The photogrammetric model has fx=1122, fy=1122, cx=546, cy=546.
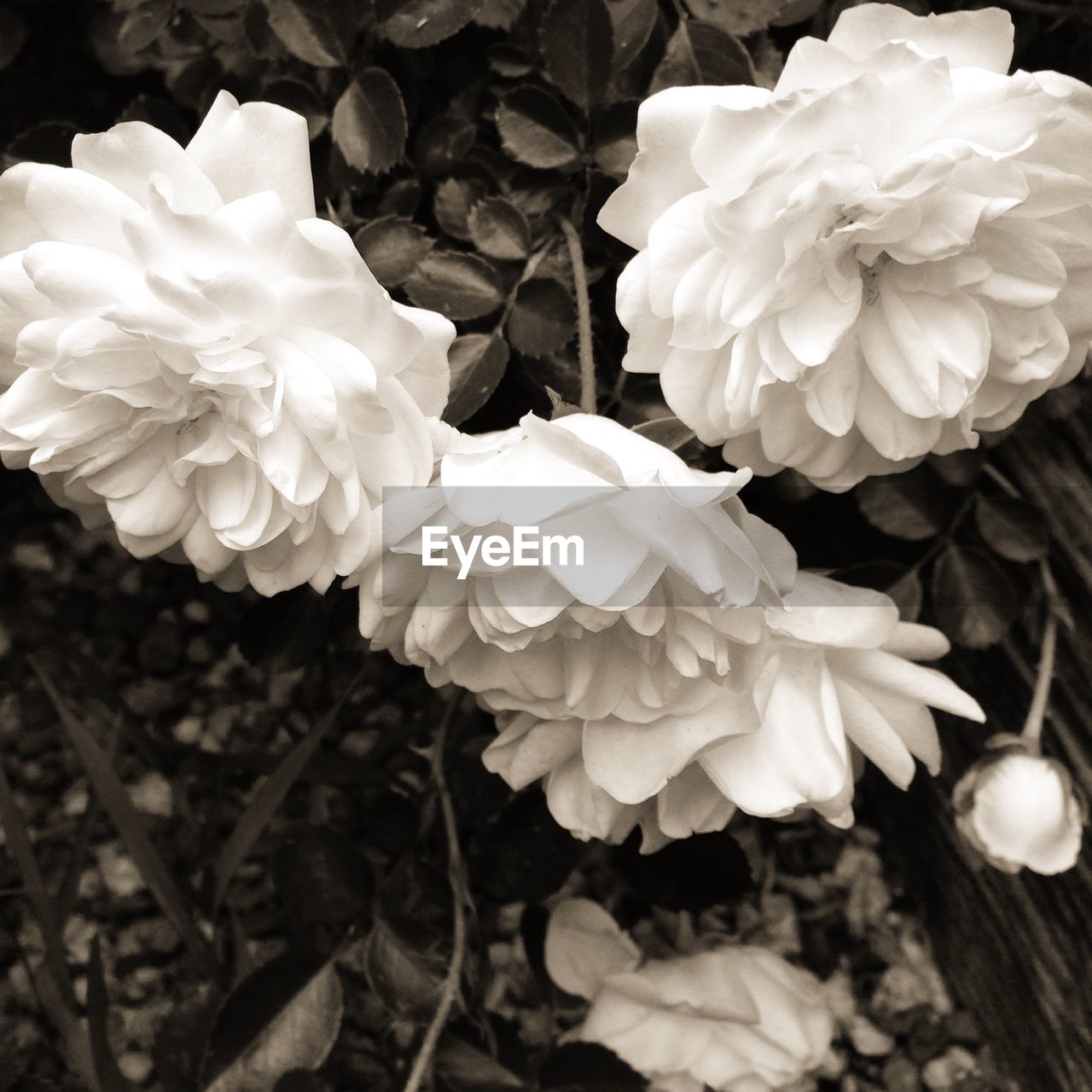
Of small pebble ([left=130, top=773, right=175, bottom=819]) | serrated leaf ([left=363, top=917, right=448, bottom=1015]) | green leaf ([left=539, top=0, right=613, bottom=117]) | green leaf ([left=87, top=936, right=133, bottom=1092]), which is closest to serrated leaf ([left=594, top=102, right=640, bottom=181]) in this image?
green leaf ([left=539, top=0, right=613, bottom=117])

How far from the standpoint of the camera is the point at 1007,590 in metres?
0.70

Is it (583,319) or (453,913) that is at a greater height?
(583,319)

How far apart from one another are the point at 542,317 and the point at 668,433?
4.7 inches

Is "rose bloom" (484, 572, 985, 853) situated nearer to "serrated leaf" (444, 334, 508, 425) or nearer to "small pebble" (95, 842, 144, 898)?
"serrated leaf" (444, 334, 508, 425)

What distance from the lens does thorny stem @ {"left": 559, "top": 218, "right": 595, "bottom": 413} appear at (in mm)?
531

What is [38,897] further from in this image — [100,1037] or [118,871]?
[118,871]

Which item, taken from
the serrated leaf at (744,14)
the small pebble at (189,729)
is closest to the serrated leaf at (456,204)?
the serrated leaf at (744,14)

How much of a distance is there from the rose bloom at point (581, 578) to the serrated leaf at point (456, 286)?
6.2 inches

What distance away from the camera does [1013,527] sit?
0.71 metres

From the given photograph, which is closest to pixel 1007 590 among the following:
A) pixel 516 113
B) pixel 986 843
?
pixel 986 843

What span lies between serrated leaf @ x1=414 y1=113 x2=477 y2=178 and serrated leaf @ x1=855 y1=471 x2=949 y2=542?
0.33m

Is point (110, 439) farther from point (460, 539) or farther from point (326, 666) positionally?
point (326, 666)

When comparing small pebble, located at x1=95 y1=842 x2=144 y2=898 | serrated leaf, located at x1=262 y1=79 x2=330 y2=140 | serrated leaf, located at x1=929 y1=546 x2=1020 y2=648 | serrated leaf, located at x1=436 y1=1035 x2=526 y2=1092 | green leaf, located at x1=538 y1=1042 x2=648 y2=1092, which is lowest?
small pebble, located at x1=95 y1=842 x2=144 y2=898

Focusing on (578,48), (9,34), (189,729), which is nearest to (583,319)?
(578,48)
